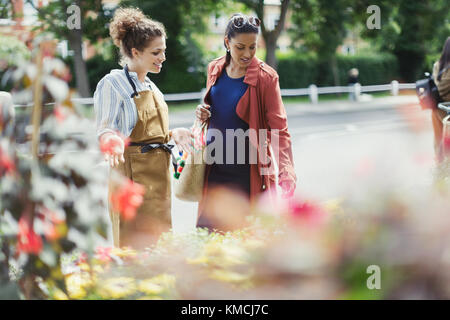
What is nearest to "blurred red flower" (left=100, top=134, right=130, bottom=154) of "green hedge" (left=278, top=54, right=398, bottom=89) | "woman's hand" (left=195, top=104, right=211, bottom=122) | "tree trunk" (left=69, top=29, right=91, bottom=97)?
"woman's hand" (left=195, top=104, right=211, bottom=122)

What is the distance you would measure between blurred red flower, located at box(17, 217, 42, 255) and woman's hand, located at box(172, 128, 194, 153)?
1406 mm

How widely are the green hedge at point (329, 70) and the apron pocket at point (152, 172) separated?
28.0 metres

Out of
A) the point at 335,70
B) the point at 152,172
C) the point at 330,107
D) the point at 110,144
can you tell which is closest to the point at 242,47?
the point at 152,172

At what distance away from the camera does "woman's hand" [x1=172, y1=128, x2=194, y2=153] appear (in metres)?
3.04

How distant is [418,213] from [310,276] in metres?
0.51

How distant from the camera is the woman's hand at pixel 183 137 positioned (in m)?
3.04

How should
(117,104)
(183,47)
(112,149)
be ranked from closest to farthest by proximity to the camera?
(112,149)
(117,104)
(183,47)

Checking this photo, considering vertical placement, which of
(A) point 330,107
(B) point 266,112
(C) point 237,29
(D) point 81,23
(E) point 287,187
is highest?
(D) point 81,23

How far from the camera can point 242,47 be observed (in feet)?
10.1

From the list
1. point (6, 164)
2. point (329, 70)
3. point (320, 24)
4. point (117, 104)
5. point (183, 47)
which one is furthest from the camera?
point (329, 70)

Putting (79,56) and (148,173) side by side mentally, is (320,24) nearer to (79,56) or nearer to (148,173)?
(79,56)

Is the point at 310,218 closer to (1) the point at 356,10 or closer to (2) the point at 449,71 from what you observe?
(2) the point at 449,71

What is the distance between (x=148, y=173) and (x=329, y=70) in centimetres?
3168
